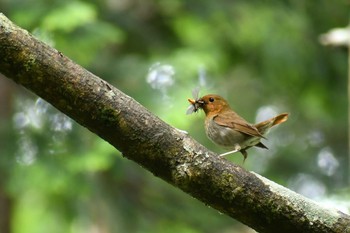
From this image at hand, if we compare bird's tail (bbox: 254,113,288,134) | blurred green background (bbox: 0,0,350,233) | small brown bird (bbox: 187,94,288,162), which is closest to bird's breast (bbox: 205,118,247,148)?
small brown bird (bbox: 187,94,288,162)

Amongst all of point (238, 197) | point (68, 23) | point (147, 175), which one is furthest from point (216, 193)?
point (147, 175)

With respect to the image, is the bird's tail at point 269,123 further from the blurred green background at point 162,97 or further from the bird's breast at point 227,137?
the blurred green background at point 162,97

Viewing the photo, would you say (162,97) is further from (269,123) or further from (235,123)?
(269,123)

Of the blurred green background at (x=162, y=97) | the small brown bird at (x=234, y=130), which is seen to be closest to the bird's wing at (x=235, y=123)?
the small brown bird at (x=234, y=130)

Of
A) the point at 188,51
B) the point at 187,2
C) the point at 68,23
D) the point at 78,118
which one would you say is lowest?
the point at 78,118

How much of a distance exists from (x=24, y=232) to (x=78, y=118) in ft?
26.5

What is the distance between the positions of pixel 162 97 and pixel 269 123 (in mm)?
2682

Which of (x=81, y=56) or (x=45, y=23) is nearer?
(x=45, y=23)

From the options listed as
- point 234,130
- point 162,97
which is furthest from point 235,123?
point 162,97

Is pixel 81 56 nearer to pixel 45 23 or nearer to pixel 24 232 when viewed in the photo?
pixel 45 23

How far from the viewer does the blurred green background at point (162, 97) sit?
22.4 ft

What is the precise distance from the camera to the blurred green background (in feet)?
22.4

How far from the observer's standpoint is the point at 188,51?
24.4 ft

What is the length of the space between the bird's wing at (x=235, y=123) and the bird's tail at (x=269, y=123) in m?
0.07
